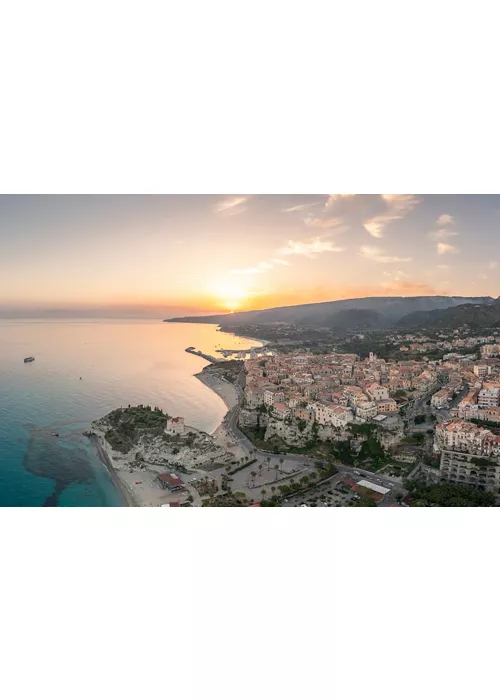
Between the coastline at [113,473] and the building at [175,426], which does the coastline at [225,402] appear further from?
the coastline at [113,473]

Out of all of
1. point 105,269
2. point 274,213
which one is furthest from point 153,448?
point 274,213

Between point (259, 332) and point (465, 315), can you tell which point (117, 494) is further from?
point (465, 315)

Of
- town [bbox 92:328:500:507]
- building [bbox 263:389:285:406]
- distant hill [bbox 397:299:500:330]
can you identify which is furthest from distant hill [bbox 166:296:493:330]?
building [bbox 263:389:285:406]

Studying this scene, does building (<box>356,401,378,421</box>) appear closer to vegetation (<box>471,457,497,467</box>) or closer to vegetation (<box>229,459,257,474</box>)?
vegetation (<box>471,457,497,467</box>)

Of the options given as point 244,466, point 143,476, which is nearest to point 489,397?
point 244,466

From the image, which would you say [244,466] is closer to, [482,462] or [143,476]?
[143,476]

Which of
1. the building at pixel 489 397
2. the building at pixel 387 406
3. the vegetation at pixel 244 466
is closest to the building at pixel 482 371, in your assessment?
the building at pixel 489 397
